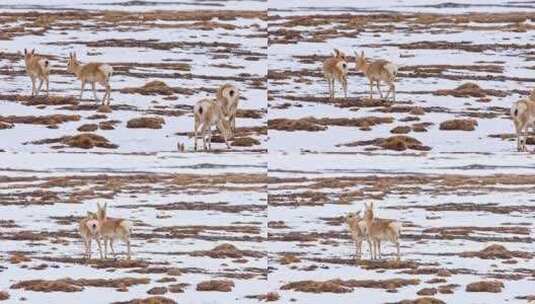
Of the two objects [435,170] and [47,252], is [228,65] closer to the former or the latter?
[435,170]

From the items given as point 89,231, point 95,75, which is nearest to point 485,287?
point 89,231

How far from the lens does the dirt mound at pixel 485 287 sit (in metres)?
38.6

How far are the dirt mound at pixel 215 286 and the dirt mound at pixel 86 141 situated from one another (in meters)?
6.12

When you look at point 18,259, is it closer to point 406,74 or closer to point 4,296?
point 4,296

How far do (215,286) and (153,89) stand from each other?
1158cm

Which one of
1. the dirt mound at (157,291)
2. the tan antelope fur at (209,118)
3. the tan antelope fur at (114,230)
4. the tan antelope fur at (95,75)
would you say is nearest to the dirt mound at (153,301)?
the dirt mound at (157,291)

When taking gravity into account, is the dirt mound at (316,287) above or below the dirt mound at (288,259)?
below

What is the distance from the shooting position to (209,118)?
1495 inches

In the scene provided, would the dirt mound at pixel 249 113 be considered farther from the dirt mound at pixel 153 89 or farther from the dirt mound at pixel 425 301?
the dirt mound at pixel 425 301

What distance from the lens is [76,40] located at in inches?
2295

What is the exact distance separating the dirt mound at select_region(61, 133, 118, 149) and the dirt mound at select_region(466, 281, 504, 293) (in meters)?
11.4

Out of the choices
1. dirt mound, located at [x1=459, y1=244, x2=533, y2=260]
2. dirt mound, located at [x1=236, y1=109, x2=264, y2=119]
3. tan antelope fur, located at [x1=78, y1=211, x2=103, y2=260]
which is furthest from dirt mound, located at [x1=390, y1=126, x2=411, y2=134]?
tan antelope fur, located at [x1=78, y1=211, x2=103, y2=260]

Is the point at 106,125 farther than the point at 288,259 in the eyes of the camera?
Yes

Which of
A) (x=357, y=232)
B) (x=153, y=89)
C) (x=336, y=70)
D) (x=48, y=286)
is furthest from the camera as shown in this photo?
(x=153, y=89)
